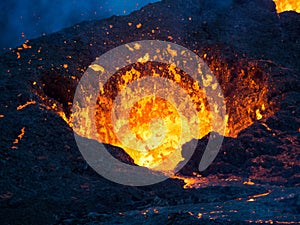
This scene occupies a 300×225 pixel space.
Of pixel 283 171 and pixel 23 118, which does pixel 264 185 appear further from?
pixel 23 118

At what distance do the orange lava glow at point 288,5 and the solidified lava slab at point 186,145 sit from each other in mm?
1107

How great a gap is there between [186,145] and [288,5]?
26.7ft

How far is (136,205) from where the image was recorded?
4.57m

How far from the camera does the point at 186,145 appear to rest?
8320mm

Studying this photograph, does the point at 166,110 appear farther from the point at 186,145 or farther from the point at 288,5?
the point at 288,5

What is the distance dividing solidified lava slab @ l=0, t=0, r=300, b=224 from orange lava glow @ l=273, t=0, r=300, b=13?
3.63ft

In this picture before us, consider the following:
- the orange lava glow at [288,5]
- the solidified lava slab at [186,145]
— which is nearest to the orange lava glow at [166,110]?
the solidified lava slab at [186,145]

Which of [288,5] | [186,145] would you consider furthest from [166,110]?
[288,5]

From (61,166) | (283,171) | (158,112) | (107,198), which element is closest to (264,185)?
(283,171)

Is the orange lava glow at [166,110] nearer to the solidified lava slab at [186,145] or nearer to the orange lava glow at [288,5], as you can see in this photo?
the solidified lava slab at [186,145]

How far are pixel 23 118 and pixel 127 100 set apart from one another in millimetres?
4383

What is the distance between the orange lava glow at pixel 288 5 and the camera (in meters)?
13.0

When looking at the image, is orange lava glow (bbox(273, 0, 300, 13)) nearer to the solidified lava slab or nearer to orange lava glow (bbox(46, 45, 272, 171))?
the solidified lava slab

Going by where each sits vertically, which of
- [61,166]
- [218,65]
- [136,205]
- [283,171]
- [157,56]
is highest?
[157,56]
